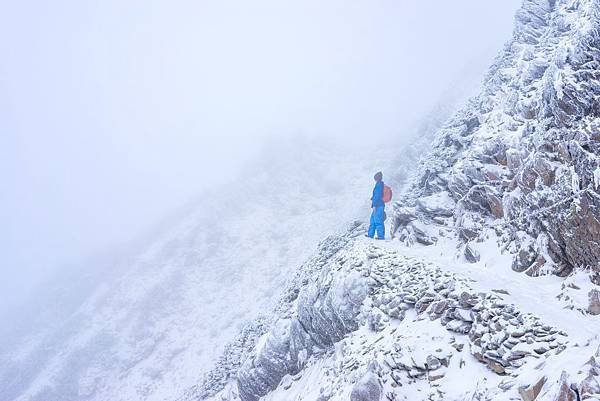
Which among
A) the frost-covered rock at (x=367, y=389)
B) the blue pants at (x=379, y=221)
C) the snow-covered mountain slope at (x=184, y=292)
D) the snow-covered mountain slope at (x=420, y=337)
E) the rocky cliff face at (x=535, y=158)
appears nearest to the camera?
the snow-covered mountain slope at (x=420, y=337)

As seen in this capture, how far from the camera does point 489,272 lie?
36.2 feet

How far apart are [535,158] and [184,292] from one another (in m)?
38.3

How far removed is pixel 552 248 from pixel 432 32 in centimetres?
14167

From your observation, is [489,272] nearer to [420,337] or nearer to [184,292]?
[420,337]

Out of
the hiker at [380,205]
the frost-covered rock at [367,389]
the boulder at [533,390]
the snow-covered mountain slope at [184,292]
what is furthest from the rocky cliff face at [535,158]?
the snow-covered mountain slope at [184,292]

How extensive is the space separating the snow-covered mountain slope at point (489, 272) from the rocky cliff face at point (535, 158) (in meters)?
0.04

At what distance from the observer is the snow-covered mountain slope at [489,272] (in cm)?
787

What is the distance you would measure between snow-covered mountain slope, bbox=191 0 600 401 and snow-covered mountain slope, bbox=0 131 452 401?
51.8 ft

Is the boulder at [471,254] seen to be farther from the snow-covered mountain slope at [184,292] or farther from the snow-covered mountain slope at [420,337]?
the snow-covered mountain slope at [184,292]

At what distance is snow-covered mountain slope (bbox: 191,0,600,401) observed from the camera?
25.8 ft

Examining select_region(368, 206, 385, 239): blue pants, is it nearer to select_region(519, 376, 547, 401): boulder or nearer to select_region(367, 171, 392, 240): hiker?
select_region(367, 171, 392, 240): hiker

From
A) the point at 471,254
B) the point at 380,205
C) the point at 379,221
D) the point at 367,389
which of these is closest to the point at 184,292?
the point at 379,221

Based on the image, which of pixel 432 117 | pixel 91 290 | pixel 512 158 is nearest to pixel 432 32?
pixel 432 117

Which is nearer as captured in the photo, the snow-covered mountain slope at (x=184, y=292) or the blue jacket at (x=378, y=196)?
the blue jacket at (x=378, y=196)
